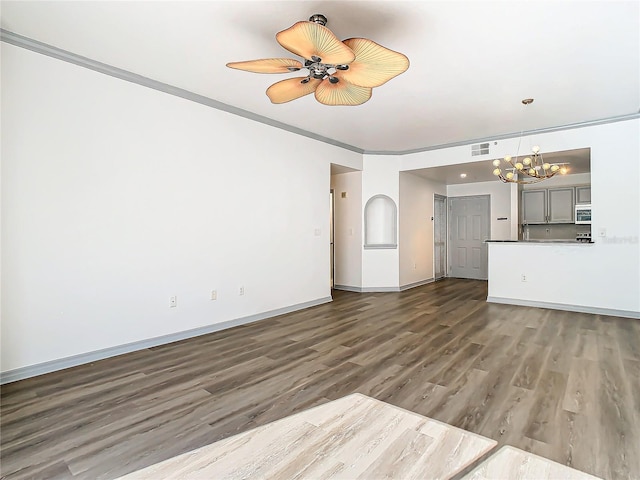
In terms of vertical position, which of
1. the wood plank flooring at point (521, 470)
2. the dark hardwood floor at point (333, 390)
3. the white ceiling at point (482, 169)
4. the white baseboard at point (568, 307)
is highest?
the white ceiling at point (482, 169)

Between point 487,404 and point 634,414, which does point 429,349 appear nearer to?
point 487,404

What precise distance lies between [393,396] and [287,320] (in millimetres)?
2528

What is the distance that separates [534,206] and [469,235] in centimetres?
161

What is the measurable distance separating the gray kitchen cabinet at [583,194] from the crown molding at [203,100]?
102 inches


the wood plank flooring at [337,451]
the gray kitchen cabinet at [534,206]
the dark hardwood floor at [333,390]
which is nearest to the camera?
the wood plank flooring at [337,451]

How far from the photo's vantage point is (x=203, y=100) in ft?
13.9

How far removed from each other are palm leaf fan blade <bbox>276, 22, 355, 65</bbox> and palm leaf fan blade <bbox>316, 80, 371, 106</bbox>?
0.52 meters

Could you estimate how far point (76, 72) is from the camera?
328 centimetres

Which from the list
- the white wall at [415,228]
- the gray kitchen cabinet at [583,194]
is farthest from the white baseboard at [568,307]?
the gray kitchen cabinet at [583,194]

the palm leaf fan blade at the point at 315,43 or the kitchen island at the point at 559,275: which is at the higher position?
the palm leaf fan blade at the point at 315,43

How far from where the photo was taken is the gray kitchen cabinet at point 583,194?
7270 millimetres

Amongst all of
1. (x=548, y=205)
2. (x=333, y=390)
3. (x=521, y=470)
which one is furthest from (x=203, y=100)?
(x=548, y=205)

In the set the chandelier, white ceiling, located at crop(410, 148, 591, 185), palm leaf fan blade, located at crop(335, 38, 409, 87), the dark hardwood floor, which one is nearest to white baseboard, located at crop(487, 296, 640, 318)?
the dark hardwood floor

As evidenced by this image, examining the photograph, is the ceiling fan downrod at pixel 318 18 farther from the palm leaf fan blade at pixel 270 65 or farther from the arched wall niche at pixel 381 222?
the arched wall niche at pixel 381 222
